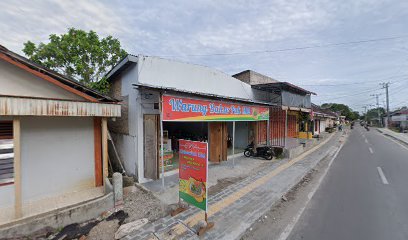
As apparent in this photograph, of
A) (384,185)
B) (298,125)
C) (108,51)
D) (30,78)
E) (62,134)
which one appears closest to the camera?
(30,78)

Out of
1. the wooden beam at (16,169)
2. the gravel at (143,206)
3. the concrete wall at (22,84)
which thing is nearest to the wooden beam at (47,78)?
the concrete wall at (22,84)

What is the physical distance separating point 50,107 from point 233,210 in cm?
557

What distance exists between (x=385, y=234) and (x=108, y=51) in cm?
1573

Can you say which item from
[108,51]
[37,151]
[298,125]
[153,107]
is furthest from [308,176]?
[298,125]

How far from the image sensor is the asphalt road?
4172mm

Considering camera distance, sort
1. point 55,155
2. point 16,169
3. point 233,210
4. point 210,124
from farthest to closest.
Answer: point 210,124, point 55,155, point 233,210, point 16,169

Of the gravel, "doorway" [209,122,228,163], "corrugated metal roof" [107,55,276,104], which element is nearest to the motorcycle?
"doorway" [209,122,228,163]

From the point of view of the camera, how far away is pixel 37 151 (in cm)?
576

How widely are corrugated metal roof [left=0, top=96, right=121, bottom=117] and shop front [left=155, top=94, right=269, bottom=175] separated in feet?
6.13

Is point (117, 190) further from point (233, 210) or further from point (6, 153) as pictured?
point (233, 210)

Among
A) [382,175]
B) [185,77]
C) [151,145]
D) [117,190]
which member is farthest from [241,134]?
[117,190]

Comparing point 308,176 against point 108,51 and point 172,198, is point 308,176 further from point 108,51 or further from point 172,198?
point 108,51

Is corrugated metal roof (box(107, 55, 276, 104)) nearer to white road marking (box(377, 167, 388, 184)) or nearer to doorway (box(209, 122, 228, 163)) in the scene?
doorway (box(209, 122, 228, 163))

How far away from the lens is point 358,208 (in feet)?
17.2
